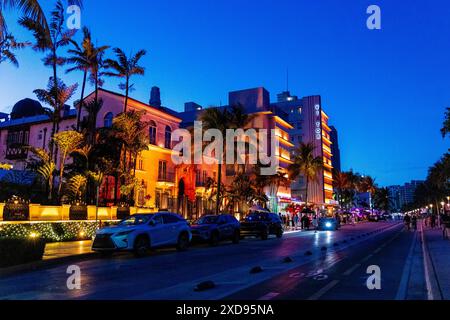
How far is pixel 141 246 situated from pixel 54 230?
9.17m

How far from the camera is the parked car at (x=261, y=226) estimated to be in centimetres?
2659

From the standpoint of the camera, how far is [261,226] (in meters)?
26.7

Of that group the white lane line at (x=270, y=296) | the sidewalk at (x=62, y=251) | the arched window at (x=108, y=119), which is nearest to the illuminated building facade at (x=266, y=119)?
the arched window at (x=108, y=119)

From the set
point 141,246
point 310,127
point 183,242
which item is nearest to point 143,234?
point 141,246

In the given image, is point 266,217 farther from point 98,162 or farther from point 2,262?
point 2,262

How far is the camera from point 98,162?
27.5 meters

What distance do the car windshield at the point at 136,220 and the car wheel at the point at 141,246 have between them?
77 centimetres

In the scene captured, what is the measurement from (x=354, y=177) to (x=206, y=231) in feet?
294

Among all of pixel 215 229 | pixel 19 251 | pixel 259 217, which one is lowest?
pixel 19 251

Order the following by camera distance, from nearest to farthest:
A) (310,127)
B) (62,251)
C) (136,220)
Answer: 1. (136,220)
2. (62,251)
3. (310,127)

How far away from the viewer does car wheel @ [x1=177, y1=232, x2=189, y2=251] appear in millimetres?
18359

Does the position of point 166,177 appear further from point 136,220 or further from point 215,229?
point 136,220

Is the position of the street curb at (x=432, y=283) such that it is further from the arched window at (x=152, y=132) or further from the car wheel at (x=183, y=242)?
the arched window at (x=152, y=132)
